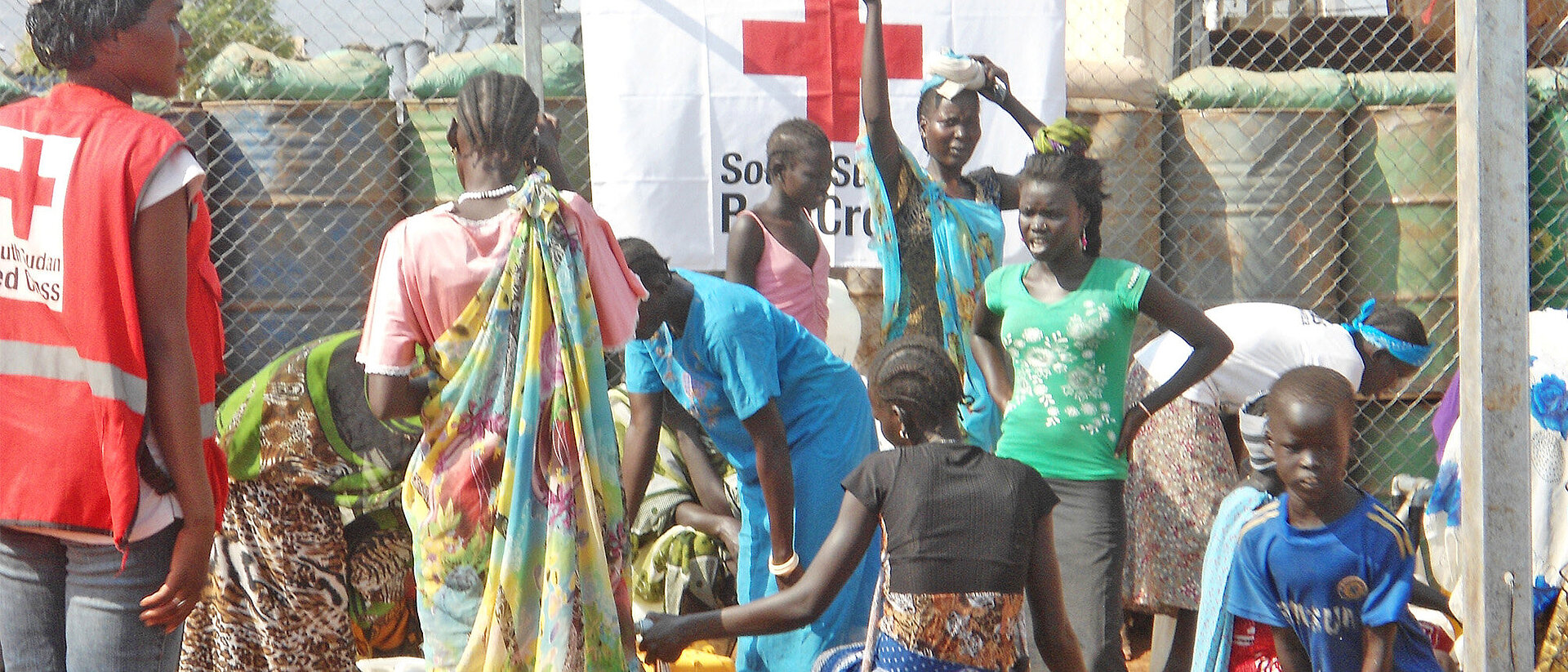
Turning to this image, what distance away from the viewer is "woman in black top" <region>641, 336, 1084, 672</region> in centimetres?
229

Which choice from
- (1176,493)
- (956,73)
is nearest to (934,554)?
(1176,493)

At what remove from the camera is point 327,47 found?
14.7 feet

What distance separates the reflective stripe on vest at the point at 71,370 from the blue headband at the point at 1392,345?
3095 millimetres

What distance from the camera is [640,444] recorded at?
307cm

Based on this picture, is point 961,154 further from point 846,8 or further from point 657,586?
point 657,586

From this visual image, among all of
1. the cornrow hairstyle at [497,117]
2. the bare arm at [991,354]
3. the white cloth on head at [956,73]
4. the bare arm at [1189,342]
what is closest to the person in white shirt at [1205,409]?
the bare arm at [1189,342]

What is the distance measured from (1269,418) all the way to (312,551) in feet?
7.32

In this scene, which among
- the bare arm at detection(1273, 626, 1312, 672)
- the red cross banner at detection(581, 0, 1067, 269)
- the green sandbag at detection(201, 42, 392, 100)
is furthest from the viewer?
the green sandbag at detection(201, 42, 392, 100)

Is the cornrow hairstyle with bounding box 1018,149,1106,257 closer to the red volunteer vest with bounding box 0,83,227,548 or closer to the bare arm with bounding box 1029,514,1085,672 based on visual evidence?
the bare arm with bounding box 1029,514,1085,672

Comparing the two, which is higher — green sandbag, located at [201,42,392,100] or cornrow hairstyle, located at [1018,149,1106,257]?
green sandbag, located at [201,42,392,100]

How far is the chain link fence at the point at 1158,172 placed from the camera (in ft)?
14.8

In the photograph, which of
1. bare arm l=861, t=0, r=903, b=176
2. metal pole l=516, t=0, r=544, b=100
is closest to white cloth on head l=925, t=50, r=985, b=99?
bare arm l=861, t=0, r=903, b=176

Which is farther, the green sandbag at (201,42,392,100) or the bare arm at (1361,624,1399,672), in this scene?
the green sandbag at (201,42,392,100)

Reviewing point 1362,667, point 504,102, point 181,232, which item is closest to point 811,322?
point 504,102
